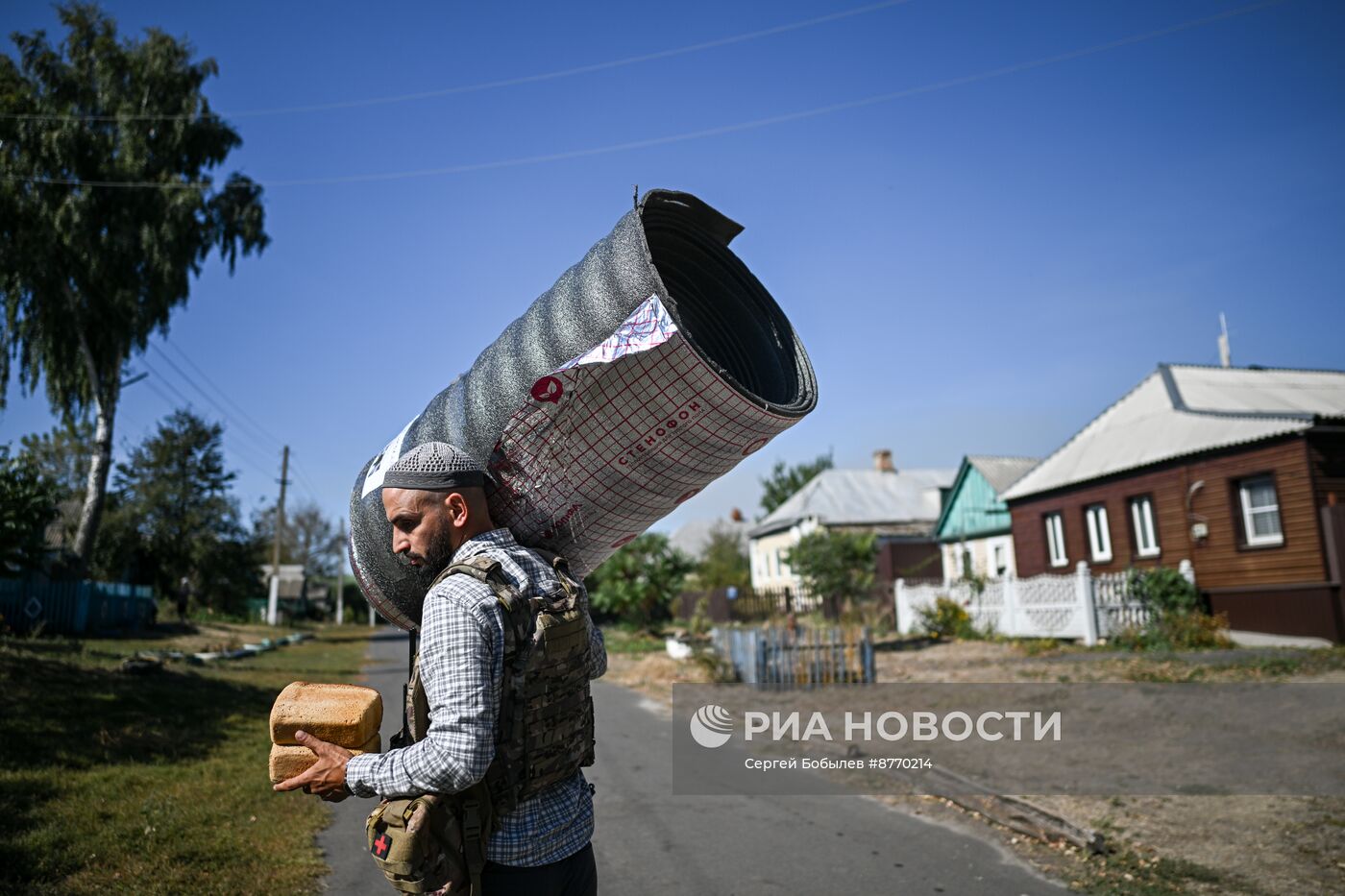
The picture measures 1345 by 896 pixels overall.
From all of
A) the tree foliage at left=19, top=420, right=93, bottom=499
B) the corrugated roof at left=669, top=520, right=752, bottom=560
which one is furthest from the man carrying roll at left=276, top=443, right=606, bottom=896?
the corrugated roof at left=669, top=520, right=752, bottom=560

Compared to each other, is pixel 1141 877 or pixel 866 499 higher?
pixel 866 499

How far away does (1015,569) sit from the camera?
1012 inches

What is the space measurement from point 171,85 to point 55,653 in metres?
16.3

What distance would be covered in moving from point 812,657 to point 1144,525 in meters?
11.2

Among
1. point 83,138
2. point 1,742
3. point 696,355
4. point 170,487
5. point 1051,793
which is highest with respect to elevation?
point 83,138

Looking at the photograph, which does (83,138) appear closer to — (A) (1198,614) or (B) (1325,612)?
(A) (1198,614)

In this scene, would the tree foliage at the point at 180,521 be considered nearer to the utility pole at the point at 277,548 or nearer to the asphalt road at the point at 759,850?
the utility pole at the point at 277,548

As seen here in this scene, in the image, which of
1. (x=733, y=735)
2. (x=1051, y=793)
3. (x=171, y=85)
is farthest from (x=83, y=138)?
(x=1051, y=793)

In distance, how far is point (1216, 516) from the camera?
58.2 ft

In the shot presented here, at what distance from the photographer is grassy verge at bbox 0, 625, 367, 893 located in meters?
4.95

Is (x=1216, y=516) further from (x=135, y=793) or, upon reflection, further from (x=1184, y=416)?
(x=135, y=793)

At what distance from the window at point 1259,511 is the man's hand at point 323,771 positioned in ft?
60.7

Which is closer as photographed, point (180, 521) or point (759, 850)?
point (759, 850)

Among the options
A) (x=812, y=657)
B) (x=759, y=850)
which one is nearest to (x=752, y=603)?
(x=812, y=657)
